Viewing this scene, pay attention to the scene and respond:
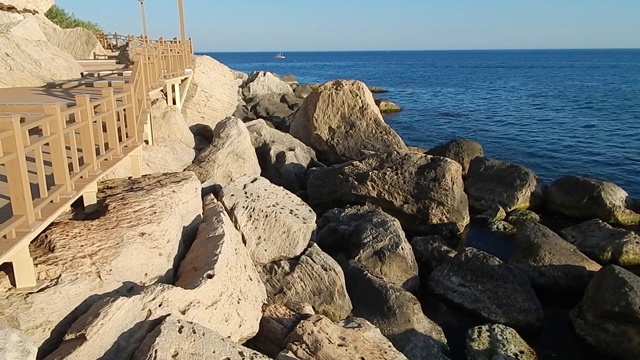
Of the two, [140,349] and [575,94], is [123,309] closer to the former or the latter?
[140,349]

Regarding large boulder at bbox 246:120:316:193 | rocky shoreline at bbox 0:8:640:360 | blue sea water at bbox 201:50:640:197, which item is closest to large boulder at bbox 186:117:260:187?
rocky shoreline at bbox 0:8:640:360

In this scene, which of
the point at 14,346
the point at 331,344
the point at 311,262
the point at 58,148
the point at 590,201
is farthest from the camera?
the point at 590,201

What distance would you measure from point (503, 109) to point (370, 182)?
33340 millimetres

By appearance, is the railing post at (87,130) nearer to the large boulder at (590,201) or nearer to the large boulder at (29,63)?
the large boulder at (29,63)

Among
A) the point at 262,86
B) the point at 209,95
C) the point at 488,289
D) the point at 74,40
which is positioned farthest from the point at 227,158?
the point at 262,86

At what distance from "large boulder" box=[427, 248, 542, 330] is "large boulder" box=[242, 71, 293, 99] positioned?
23455 mm

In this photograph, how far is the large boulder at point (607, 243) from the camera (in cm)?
1274

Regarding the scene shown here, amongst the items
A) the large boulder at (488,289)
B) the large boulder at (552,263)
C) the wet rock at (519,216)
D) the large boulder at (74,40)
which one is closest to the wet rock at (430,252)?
the large boulder at (488,289)

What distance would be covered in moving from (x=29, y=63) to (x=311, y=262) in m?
10.7

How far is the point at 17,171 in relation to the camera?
16.9 ft

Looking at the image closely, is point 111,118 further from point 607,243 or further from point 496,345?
point 607,243

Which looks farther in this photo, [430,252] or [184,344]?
[430,252]

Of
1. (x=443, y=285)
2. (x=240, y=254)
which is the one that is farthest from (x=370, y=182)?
(x=240, y=254)

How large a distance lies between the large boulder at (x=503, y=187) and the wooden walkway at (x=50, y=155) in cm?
1155
